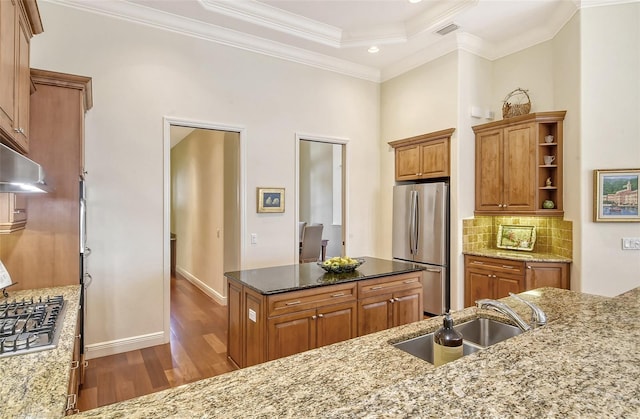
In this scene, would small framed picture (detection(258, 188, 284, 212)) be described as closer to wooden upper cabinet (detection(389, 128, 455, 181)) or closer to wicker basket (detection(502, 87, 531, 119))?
wooden upper cabinet (detection(389, 128, 455, 181))

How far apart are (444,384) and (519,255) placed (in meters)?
3.61

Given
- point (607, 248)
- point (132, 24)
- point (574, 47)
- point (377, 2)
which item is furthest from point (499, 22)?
point (132, 24)

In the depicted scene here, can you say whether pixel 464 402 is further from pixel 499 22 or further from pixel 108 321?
pixel 499 22

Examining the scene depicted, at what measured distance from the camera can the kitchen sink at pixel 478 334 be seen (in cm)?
156

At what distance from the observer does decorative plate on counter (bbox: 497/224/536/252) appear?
416 cm

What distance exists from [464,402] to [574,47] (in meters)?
4.22

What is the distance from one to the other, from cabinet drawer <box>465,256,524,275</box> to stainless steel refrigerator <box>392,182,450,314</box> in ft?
0.94

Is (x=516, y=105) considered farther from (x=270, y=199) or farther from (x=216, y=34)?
(x=216, y=34)

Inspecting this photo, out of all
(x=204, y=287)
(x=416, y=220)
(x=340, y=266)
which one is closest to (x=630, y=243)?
(x=416, y=220)

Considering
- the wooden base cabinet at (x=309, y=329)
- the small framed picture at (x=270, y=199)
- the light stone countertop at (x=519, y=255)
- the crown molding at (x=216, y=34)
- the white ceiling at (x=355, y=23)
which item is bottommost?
the wooden base cabinet at (x=309, y=329)

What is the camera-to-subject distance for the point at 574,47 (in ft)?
11.9

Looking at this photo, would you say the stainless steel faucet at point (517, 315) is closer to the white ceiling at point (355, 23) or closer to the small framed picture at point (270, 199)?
the small framed picture at point (270, 199)

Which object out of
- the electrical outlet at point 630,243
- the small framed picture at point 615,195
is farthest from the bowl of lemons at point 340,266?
the electrical outlet at point 630,243

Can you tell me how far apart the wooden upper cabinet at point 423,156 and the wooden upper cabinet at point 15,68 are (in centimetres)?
399
